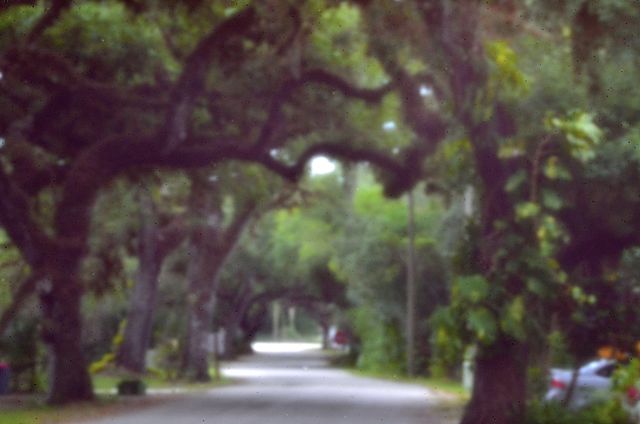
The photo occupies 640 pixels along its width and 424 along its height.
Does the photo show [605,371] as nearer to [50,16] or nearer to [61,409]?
[61,409]

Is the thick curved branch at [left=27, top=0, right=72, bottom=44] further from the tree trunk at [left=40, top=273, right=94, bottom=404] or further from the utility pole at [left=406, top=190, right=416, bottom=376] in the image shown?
the utility pole at [left=406, top=190, right=416, bottom=376]

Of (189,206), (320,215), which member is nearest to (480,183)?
(189,206)

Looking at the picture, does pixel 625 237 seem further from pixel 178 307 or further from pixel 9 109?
pixel 178 307

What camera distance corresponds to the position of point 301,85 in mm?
23406

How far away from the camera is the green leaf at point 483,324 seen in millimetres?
15867

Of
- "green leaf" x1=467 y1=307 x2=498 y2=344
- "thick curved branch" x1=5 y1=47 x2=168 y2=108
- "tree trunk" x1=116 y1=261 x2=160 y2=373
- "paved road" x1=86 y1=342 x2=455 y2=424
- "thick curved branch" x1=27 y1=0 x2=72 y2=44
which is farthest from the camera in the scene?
"tree trunk" x1=116 y1=261 x2=160 y2=373

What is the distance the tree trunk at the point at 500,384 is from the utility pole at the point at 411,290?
814 inches

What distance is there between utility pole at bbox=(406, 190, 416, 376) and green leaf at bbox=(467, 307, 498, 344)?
21.8 meters

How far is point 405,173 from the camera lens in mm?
24750

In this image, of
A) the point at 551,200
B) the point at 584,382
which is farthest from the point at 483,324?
the point at 584,382

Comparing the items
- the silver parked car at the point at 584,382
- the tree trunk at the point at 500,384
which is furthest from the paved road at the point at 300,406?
the tree trunk at the point at 500,384

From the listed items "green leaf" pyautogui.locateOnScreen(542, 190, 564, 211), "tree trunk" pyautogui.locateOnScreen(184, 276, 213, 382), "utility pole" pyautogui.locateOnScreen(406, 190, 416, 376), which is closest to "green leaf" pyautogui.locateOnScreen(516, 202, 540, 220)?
"green leaf" pyautogui.locateOnScreen(542, 190, 564, 211)

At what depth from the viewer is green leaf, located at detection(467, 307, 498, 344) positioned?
1587 cm

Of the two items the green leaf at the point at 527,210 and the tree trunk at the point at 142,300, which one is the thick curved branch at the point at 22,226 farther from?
the tree trunk at the point at 142,300
